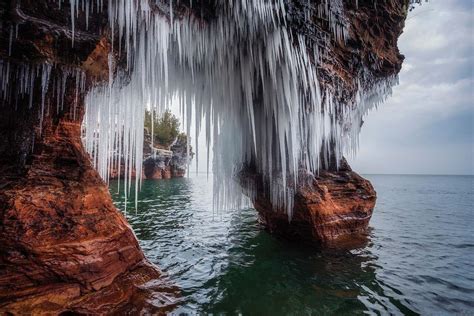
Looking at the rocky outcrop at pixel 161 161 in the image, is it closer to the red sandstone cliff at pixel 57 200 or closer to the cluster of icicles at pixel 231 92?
the cluster of icicles at pixel 231 92

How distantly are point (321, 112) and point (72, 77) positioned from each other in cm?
643

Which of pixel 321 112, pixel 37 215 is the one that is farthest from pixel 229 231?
pixel 37 215

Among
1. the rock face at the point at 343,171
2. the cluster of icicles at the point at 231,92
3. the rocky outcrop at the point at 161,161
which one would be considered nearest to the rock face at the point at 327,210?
the rock face at the point at 343,171

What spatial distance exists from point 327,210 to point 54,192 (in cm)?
689

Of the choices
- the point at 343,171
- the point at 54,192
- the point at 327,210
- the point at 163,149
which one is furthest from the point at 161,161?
the point at 54,192

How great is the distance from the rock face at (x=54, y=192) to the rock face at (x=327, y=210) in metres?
4.67

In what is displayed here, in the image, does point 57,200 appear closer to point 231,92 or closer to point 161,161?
point 231,92

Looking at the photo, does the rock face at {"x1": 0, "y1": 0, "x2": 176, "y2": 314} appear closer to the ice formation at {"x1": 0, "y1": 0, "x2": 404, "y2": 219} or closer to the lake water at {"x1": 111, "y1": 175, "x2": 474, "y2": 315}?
the ice formation at {"x1": 0, "y1": 0, "x2": 404, "y2": 219}

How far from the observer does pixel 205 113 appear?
6.90m

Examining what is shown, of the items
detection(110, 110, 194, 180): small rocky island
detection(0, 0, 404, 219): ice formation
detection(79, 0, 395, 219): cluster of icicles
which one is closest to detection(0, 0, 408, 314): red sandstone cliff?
detection(0, 0, 404, 219): ice formation

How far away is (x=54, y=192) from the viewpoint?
3.63 meters

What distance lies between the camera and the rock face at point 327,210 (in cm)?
729

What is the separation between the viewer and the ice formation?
4.66 metres

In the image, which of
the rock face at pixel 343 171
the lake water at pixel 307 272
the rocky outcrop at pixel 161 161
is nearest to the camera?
the lake water at pixel 307 272
